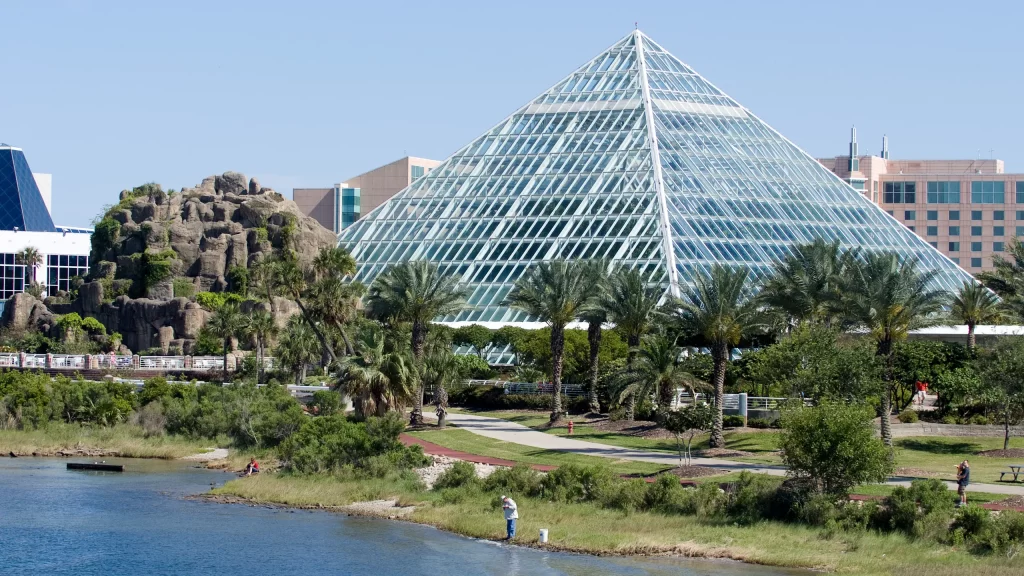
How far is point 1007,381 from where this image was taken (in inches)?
2016

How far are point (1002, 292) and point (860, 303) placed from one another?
2189cm

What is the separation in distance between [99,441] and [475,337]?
76.5 feet

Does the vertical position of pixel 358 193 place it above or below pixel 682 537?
above

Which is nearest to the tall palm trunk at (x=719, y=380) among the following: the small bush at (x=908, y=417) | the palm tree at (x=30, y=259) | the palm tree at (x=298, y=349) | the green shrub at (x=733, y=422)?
the green shrub at (x=733, y=422)

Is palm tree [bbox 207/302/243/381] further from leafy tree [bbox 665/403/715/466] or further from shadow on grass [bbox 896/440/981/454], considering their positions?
shadow on grass [bbox 896/440/981/454]

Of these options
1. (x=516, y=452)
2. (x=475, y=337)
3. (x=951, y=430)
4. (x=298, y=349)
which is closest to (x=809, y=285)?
(x=951, y=430)

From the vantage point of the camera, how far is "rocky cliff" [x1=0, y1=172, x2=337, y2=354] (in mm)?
94750

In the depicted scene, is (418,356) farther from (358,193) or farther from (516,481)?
(358,193)

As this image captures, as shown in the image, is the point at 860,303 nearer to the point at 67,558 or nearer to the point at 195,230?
the point at 67,558

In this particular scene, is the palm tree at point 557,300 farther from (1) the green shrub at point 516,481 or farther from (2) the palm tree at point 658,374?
(1) the green shrub at point 516,481

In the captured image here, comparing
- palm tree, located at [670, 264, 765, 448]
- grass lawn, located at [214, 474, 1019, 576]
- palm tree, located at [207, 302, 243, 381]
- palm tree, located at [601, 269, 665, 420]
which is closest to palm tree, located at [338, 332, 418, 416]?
palm tree, located at [601, 269, 665, 420]

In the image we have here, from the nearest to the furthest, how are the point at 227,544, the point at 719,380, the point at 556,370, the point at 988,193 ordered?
the point at 227,544 < the point at 719,380 < the point at 556,370 < the point at 988,193

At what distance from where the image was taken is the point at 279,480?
52.2 meters

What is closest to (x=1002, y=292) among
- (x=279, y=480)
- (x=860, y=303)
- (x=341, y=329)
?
(x=860, y=303)
